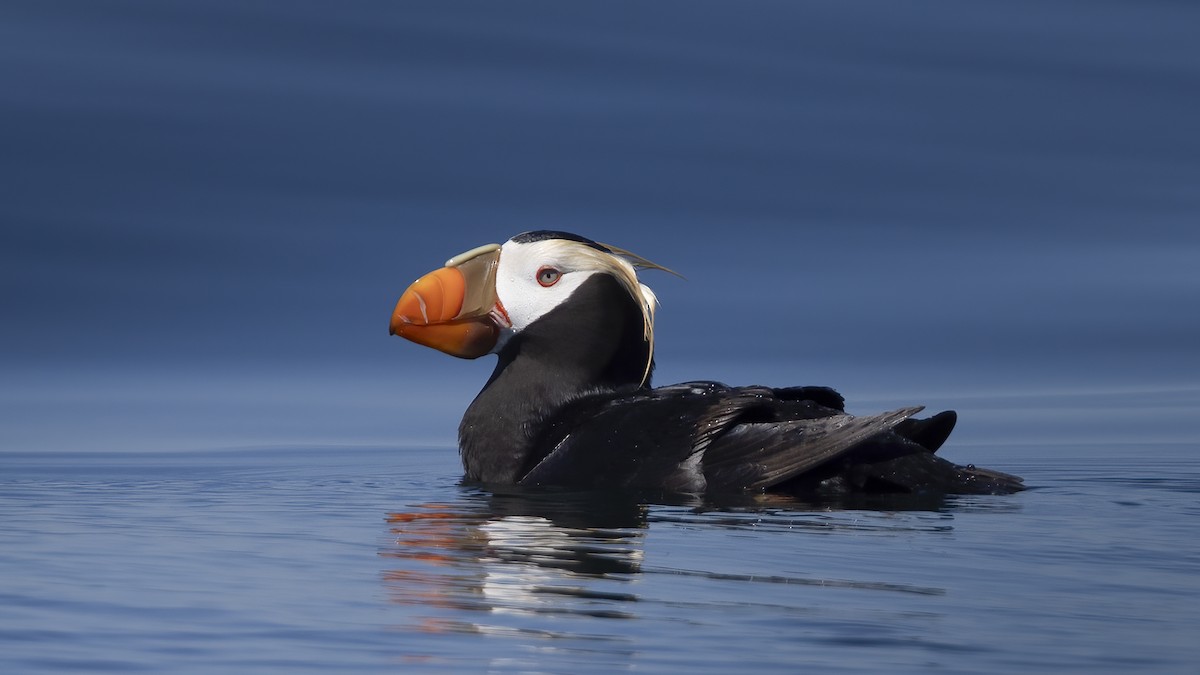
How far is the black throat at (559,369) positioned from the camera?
19.8ft

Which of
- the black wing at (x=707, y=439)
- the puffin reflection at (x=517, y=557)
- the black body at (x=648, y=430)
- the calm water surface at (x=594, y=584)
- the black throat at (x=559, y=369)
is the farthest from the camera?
the black throat at (x=559, y=369)

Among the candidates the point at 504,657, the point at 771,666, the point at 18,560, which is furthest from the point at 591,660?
the point at 18,560

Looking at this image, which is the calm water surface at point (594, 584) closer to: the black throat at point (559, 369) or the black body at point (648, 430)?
the black body at point (648, 430)

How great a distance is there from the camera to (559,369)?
612 centimetres

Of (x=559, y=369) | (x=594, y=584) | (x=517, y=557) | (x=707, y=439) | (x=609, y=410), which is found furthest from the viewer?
(x=559, y=369)

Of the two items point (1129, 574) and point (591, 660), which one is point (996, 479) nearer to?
point (1129, 574)

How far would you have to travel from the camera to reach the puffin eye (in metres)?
6.18

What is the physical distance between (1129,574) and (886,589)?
749mm

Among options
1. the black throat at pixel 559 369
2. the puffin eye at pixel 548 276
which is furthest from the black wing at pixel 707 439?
the puffin eye at pixel 548 276

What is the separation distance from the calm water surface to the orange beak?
27.7 inches

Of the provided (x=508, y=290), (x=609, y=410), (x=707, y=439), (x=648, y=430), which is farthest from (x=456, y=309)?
(x=707, y=439)

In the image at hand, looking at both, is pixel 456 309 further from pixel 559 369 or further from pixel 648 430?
pixel 648 430

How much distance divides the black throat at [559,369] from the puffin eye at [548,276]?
11 cm

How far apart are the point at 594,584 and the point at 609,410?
2413 mm
